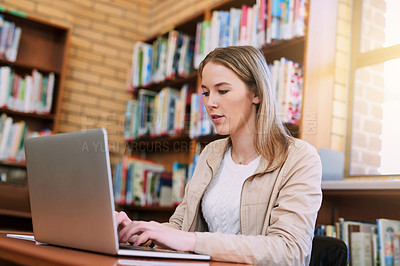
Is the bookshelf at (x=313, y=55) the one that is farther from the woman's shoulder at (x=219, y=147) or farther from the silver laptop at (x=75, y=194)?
the silver laptop at (x=75, y=194)

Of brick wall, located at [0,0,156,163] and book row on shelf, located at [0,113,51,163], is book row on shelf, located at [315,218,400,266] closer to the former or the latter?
book row on shelf, located at [0,113,51,163]

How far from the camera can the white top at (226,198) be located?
1420 mm

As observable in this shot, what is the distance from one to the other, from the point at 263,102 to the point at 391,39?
1.40 metres

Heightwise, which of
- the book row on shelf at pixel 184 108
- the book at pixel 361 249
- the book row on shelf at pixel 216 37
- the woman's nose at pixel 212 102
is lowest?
the book at pixel 361 249

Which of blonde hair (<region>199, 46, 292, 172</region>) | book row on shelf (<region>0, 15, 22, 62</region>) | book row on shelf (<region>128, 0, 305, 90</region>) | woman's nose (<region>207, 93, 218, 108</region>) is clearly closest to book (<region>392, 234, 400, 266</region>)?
blonde hair (<region>199, 46, 292, 172</region>)

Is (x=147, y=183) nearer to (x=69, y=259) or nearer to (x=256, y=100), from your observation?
(x=256, y=100)

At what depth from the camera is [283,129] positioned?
4.93 feet

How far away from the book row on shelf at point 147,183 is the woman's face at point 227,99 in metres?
1.59

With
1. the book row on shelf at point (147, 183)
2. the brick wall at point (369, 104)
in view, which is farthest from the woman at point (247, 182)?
the book row on shelf at point (147, 183)

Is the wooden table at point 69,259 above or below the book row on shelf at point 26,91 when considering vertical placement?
below

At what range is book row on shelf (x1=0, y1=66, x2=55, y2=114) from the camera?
133 inches

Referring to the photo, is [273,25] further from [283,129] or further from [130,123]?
[130,123]

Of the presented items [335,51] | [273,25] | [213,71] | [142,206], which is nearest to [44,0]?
[142,206]

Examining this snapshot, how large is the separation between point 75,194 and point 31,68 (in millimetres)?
2908
